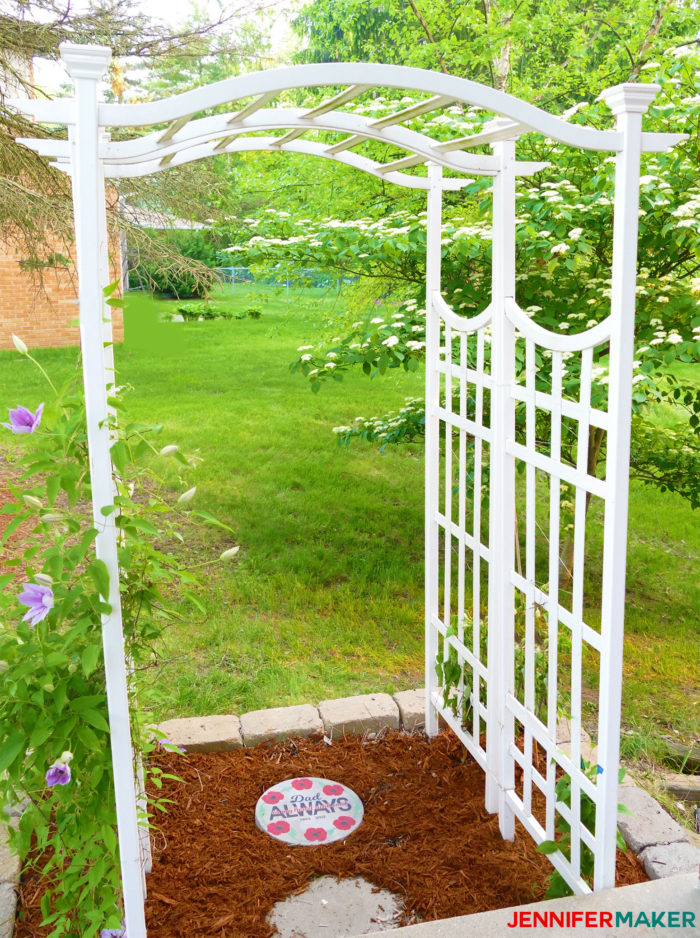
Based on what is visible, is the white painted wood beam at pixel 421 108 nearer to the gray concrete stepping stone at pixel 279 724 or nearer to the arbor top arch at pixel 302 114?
the arbor top arch at pixel 302 114

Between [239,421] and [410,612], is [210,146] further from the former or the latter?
[239,421]

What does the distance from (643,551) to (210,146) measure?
444cm

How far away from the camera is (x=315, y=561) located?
17.2 ft

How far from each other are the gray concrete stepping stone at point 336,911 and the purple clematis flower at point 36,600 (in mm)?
1078

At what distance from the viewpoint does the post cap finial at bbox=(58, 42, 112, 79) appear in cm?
154

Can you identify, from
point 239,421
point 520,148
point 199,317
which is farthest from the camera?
point 199,317

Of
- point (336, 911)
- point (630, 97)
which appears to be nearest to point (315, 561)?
point (336, 911)

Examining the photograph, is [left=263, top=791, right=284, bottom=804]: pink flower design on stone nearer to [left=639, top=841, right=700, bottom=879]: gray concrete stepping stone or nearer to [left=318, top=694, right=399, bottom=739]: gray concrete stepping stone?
[left=318, top=694, right=399, bottom=739]: gray concrete stepping stone

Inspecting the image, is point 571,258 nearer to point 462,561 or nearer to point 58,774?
point 462,561

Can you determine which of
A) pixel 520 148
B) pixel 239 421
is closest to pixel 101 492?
pixel 520 148

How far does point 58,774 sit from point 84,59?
1.42m

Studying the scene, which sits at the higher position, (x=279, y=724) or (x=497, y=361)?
(x=497, y=361)

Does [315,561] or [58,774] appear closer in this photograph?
[58,774]

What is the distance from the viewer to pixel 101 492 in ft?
5.68
